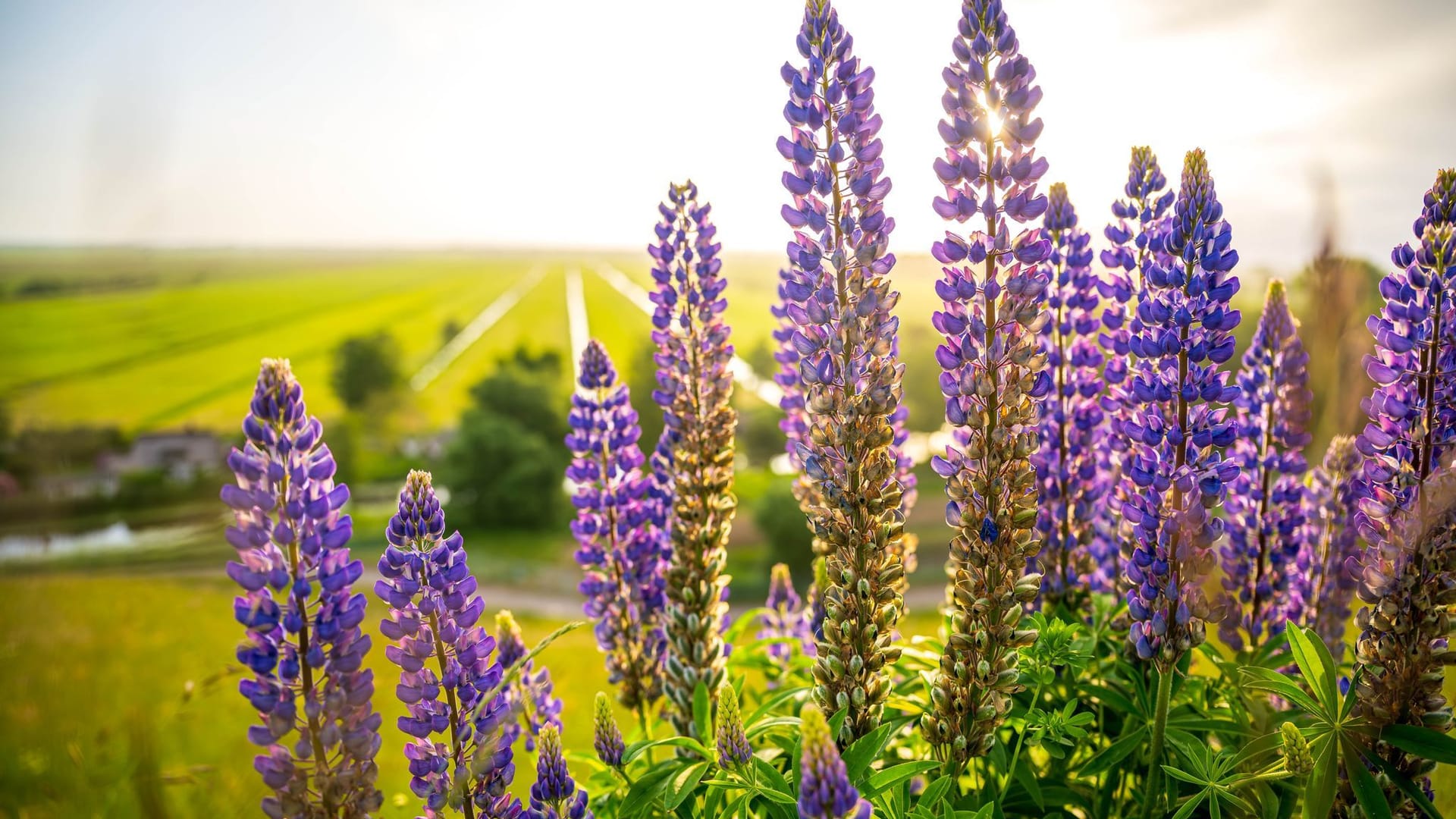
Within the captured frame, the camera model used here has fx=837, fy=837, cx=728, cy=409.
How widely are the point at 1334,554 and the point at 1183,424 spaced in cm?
142

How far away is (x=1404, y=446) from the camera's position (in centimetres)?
238

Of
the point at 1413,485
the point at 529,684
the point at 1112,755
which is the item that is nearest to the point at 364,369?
the point at 529,684

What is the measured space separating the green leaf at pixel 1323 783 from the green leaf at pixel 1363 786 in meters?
0.05

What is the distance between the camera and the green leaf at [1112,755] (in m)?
2.50

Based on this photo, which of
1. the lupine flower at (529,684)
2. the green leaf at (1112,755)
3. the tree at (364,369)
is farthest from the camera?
the tree at (364,369)

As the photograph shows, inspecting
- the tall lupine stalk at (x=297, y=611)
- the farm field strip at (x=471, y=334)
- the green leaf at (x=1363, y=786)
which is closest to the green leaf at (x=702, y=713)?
the tall lupine stalk at (x=297, y=611)

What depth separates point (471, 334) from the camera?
3561 inches

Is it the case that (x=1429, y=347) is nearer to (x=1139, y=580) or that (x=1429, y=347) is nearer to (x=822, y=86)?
(x=1139, y=580)

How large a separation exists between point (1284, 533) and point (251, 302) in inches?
4330

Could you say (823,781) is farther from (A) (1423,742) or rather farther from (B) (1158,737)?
(A) (1423,742)

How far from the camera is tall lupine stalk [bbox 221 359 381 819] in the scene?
1.85 metres

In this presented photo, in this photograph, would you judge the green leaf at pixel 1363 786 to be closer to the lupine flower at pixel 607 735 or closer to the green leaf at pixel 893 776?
the green leaf at pixel 893 776

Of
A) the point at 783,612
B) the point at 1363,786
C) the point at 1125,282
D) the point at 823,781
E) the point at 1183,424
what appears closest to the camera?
the point at 823,781

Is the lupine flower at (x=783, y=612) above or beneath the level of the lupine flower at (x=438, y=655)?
beneath
